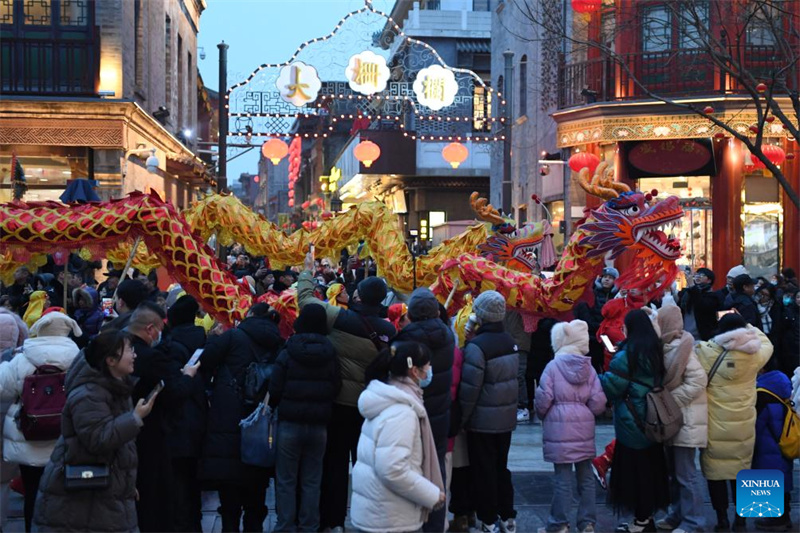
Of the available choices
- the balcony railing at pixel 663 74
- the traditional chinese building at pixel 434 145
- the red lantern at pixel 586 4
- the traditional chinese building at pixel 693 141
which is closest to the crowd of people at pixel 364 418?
the red lantern at pixel 586 4

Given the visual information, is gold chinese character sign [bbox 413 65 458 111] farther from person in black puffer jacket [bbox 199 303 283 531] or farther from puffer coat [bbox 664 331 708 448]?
person in black puffer jacket [bbox 199 303 283 531]

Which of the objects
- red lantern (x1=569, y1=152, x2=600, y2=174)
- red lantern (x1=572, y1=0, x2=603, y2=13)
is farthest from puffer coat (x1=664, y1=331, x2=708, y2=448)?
red lantern (x1=569, y1=152, x2=600, y2=174)

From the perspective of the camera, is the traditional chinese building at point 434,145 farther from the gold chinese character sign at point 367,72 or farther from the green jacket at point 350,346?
the green jacket at point 350,346

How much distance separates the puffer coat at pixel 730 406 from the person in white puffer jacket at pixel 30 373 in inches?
176

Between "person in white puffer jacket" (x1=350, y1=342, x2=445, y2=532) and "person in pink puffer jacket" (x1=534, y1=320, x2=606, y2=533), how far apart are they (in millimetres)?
2191

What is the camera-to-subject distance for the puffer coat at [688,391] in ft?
24.0

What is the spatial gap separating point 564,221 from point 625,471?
50.9 ft

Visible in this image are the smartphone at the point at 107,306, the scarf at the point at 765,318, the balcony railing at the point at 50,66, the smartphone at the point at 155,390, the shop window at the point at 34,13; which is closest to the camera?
the smartphone at the point at 155,390

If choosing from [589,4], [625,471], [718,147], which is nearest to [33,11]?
[589,4]

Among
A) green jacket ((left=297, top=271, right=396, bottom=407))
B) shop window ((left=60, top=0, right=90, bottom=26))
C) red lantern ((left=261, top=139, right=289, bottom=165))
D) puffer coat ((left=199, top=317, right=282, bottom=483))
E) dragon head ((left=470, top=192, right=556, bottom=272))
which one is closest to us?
puffer coat ((left=199, top=317, right=282, bottom=483))

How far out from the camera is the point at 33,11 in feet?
66.4

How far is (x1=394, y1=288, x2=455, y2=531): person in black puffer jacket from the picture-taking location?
22.2 feet

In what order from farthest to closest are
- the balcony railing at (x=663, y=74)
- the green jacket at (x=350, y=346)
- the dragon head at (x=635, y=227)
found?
1. the balcony railing at (x=663, y=74)
2. the dragon head at (x=635, y=227)
3. the green jacket at (x=350, y=346)

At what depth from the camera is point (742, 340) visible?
7.36 m
